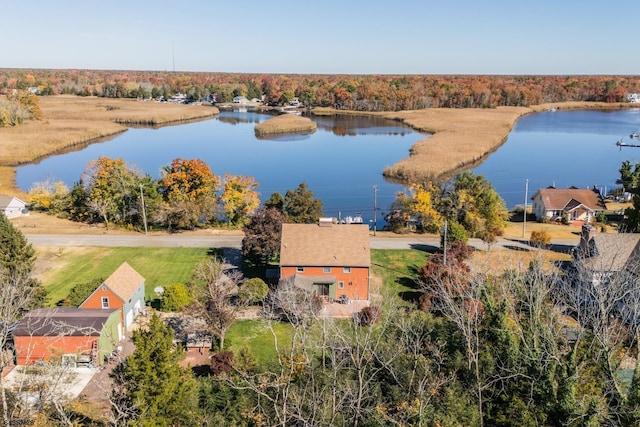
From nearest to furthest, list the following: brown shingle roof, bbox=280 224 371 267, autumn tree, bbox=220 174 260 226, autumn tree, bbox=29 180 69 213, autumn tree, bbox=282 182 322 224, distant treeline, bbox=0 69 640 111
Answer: brown shingle roof, bbox=280 224 371 267 < autumn tree, bbox=282 182 322 224 < autumn tree, bbox=220 174 260 226 < autumn tree, bbox=29 180 69 213 < distant treeline, bbox=0 69 640 111

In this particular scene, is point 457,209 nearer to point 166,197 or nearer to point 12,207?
point 166,197

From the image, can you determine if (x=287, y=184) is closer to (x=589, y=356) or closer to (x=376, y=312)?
(x=376, y=312)

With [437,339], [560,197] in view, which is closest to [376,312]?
[437,339]

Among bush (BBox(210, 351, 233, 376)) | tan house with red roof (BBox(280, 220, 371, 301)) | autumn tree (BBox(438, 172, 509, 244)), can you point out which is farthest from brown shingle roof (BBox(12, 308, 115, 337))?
autumn tree (BBox(438, 172, 509, 244))

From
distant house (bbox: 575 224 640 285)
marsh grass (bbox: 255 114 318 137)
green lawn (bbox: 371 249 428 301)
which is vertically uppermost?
marsh grass (bbox: 255 114 318 137)

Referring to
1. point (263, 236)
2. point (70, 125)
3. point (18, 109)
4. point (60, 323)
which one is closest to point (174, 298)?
point (60, 323)

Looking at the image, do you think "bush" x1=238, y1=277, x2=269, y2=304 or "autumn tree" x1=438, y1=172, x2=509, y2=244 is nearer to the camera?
"bush" x1=238, y1=277, x2=269, y2=304

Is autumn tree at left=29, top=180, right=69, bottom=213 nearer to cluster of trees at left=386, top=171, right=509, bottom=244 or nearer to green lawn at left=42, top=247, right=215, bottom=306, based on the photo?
green lawn at left=42, top=247, right=215, bottom=306
